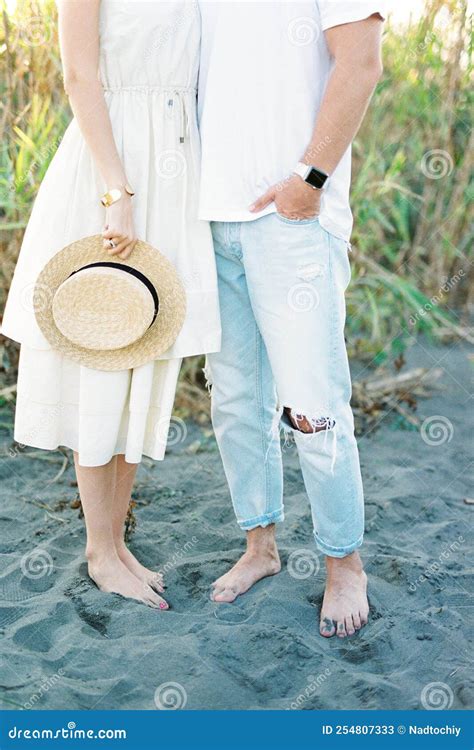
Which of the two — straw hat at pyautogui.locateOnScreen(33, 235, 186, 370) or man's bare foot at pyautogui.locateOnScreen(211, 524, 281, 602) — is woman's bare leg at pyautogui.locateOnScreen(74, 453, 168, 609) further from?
straw hat at pyautogui.locateOnScreen(33, 235, 186, 370)

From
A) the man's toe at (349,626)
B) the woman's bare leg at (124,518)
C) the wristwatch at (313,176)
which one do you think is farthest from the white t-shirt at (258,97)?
the man's toe at (349,626)

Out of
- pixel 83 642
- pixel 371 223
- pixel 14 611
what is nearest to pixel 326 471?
pixel 83 642

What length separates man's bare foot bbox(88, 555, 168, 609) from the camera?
2354 millimetres

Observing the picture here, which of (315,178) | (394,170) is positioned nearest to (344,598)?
(315,178)

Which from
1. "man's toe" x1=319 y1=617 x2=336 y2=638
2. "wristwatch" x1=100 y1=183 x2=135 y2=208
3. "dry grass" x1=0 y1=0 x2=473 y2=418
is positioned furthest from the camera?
"dry grass" x1=0 y1=0 x2=473 y2=418

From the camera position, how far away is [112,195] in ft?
6.73

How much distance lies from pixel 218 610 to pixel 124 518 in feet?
1.18

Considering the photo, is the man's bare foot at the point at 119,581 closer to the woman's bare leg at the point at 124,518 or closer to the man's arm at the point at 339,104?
the woman's bare leg at the point at 124,518

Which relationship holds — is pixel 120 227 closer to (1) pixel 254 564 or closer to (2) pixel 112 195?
(2) pixel 112 195

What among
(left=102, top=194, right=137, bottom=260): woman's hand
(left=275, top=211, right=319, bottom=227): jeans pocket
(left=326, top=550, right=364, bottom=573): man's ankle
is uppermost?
(left=275, top=211, right=319, bottom=227): jeans pocket

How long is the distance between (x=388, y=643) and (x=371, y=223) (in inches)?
95.7

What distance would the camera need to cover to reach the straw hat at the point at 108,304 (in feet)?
6.95

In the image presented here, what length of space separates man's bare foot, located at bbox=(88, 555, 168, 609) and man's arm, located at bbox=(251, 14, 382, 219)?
1.02m

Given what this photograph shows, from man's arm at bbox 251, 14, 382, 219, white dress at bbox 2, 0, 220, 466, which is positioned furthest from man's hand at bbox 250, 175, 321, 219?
white dress at bbox 2, 0, 220, 466
